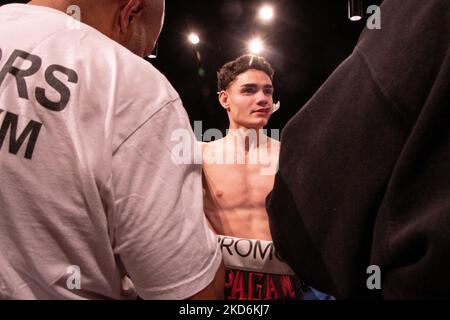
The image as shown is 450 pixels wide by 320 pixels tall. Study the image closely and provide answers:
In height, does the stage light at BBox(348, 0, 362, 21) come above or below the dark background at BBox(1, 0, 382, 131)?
below

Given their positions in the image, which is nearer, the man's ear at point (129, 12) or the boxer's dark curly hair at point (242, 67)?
the man's ear at point (129, 12)

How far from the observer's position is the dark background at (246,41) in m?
3.65

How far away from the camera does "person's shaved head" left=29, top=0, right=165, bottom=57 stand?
2.73 feet

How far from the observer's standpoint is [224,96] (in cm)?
278

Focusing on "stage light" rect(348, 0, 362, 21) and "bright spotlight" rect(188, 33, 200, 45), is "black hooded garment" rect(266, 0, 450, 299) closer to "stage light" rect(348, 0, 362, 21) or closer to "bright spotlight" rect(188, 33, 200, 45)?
"stage light" rect(348, 0, 362, 21)

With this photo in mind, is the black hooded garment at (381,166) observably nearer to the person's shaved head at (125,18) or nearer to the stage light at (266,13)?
the person's shaved head at (125,18)

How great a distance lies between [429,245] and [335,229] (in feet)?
0.42

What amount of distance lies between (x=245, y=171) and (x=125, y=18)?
193cm

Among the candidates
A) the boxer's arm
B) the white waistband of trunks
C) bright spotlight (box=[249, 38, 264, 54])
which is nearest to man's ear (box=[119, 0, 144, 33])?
the boxer's arm

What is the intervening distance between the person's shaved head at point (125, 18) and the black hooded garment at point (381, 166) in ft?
1.78

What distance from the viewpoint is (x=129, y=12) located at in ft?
3.00

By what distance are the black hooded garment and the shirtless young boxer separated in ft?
5.46

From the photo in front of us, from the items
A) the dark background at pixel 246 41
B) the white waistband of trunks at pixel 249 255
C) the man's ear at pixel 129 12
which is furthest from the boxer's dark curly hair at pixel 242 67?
the man's ear at pixel 129 12
